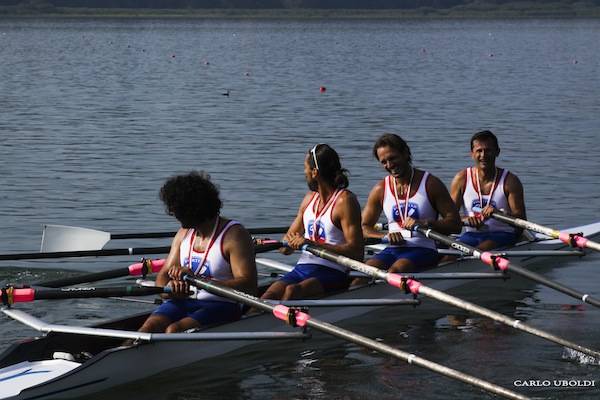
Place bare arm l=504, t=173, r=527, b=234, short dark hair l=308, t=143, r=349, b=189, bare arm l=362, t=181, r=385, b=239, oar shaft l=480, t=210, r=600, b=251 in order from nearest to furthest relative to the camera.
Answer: short dark hair l=308, t=143, r=349, b=189, bare arm l=362, t=181, r=385, b=239, oar shaft l=480, t=210, r=600, b=251, bare arm l=504, t=173, r=527, b=234

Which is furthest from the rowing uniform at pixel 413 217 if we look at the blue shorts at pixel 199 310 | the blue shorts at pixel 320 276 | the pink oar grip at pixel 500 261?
the blue shorts at pixel 199 310

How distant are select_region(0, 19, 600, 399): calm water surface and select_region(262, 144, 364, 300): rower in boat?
66cm

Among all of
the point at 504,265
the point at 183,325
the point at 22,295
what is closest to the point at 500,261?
the point at 504,265

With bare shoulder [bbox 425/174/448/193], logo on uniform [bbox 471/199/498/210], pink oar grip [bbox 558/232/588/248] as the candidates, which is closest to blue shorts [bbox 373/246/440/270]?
bare shoulder [bbox 425/174/448/193]

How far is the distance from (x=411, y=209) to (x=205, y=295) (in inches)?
132

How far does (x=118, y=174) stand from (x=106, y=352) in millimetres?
14800

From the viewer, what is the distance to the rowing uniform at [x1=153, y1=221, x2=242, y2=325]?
10.3 meters

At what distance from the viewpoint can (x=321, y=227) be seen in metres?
11.9

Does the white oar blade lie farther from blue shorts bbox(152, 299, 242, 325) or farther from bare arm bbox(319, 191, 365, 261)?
blue shorts bbox(152, 299, 242, 325)

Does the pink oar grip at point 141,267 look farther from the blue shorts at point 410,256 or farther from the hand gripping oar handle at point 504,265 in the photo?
the hand gripping oar handle at point 504,265

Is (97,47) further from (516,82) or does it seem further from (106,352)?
(106,352)

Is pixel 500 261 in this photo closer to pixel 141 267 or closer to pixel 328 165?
pixel 328 165

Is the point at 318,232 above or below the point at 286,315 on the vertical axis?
above

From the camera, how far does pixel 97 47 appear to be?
86.1m
